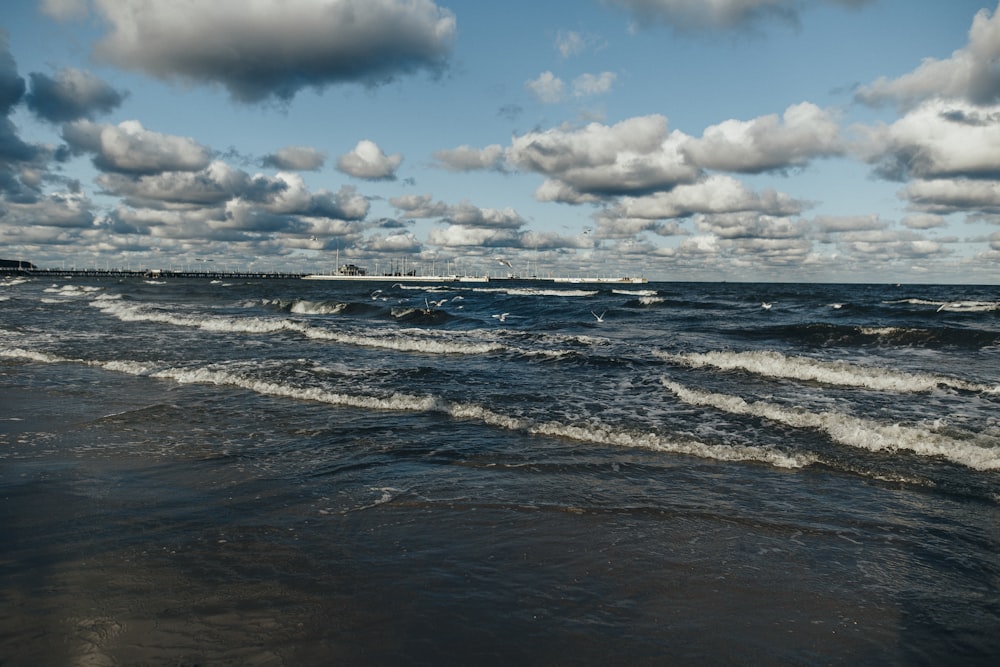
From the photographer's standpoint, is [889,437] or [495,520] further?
[889,437]

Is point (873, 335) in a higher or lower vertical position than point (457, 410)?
higher

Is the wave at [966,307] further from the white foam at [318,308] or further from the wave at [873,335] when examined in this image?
the white foam at [318,308]

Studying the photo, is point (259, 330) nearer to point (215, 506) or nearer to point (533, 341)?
point (533, 341)

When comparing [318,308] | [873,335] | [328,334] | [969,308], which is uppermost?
[969,308]

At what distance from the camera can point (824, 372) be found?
14.7 m

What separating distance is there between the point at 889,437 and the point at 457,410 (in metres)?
6.90

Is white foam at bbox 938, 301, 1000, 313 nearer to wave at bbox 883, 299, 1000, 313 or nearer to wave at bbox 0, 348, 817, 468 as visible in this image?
wave at bbox 883, 299, 1000, 313

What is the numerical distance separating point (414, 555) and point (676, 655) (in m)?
2.16

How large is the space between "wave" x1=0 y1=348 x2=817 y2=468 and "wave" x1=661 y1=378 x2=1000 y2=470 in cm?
156

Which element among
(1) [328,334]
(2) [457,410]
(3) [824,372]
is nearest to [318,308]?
(1) [328,334]

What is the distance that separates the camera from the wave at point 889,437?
812cm

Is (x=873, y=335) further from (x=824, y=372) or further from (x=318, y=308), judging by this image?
(x=318, y=308)

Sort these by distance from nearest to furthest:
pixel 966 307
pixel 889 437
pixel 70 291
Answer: pixel 889 437
pixel 966 307
pixel 70 291

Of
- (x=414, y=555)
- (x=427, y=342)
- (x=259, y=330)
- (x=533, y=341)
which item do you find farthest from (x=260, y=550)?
(x=259, y=330)
